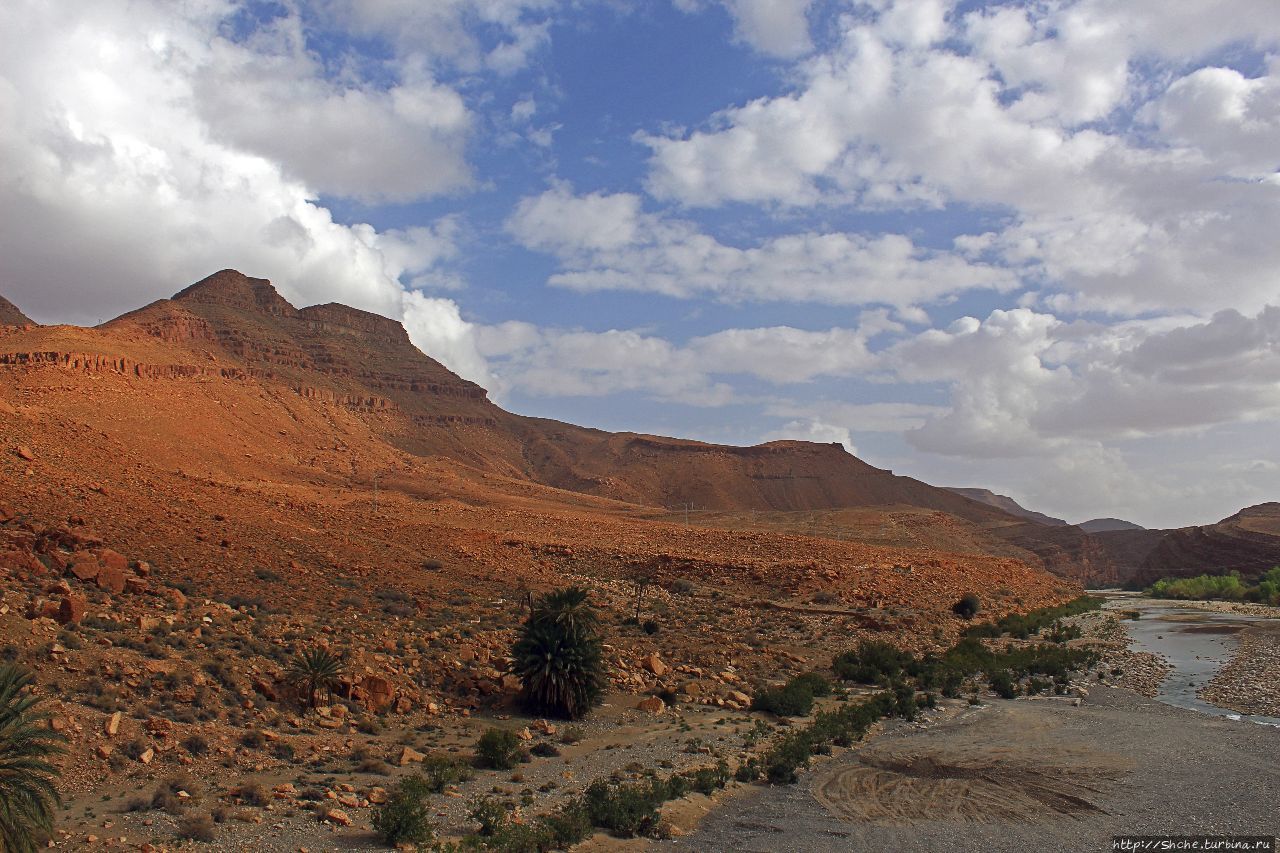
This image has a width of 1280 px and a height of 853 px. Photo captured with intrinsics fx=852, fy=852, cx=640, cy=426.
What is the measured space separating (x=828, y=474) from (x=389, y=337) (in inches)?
3465

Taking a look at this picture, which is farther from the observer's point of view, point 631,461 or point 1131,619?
point 631,461

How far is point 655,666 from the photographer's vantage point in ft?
90.1

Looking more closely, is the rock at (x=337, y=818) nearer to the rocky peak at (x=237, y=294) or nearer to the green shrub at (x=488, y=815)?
the green shrub at (x=488, y=815)

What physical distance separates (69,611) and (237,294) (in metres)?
131

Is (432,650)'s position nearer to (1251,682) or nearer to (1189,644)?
(1251,682)

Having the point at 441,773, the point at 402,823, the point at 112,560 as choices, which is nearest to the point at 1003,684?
the point at 441,773

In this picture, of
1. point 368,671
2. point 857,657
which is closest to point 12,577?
point 368,671

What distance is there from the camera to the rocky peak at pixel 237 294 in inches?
5231

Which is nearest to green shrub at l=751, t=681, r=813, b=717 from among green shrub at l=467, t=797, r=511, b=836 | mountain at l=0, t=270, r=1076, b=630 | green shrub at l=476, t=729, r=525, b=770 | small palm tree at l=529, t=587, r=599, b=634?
small palm tree at l=529, t=587, r=599, b=634

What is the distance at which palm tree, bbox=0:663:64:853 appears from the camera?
10695 millimetres

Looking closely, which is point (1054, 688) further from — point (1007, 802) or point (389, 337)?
point (389, 337)

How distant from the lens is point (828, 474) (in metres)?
165

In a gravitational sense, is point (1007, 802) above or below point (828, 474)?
below

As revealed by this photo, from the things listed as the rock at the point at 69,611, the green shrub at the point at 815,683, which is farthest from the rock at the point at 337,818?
the green shrub at the point at 815,683
